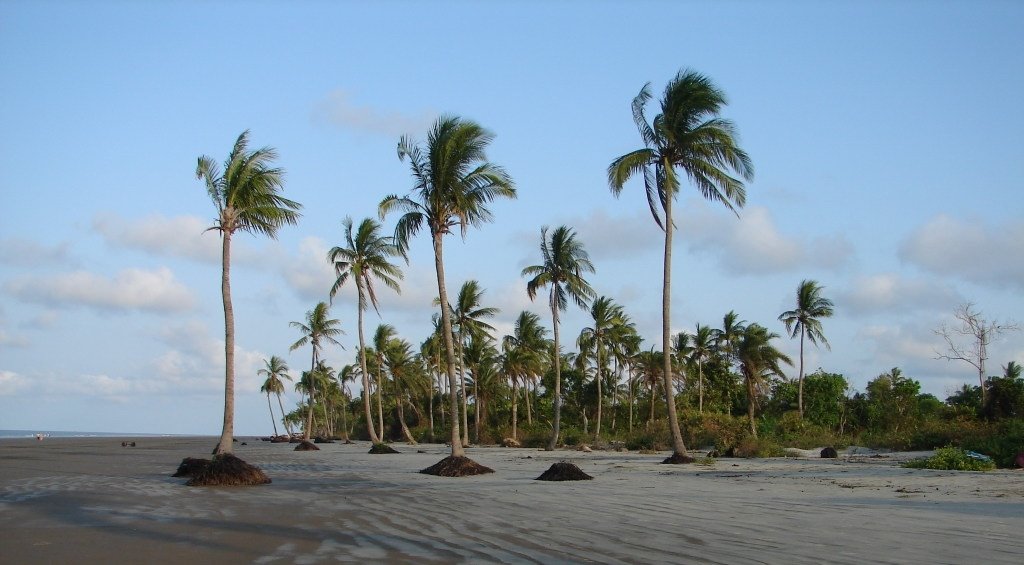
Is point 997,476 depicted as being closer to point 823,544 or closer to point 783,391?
point 823,544

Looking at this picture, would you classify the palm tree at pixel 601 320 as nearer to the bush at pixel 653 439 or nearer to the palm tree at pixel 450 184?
the bush at pixel 653 439

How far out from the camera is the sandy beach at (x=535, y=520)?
259 inches

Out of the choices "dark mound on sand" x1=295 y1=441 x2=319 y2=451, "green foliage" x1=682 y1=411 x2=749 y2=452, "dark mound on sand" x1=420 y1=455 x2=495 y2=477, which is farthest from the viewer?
"dark mound on sand" x1=295 y1=441 x2=319 y2=451

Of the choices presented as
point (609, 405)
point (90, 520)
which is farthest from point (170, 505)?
point (609, 405)

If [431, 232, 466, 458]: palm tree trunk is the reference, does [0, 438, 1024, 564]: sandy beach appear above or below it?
below

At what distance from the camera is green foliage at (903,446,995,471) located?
15891 mm

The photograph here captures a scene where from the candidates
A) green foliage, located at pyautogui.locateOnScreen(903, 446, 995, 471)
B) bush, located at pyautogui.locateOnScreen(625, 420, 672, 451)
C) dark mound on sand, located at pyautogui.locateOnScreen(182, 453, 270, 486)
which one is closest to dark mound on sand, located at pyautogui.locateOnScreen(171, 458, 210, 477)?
dark mound on sand, located at pyautogui.locateOnScreen(182, 453, 270, 486)

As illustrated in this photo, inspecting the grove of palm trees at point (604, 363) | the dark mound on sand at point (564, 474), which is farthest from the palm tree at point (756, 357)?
the dark mound on sand at point (564, 474)

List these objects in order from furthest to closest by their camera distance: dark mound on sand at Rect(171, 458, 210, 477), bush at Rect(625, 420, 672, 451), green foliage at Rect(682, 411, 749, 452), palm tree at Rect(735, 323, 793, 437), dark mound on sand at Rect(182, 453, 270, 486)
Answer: palm tree at Rect(735, 323, 793, 437), bush at Rect(625, 420, 672, 451), green foliage at Rect(682, 411, 749, 452), dark mound on sand at Rect(171, 458, 210, 477), dark mound on sand at Rect(182, 453, 270, 486)

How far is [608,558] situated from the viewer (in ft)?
20.8

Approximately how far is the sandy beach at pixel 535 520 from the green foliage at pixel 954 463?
1.16m

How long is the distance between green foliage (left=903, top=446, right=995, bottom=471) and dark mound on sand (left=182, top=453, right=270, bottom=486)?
46.5 ft

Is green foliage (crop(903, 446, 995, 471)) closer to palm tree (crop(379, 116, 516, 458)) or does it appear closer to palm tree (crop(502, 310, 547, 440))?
palm tree (crop(379, 116, 516, 458))

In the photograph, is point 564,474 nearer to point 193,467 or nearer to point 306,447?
point 193,467
